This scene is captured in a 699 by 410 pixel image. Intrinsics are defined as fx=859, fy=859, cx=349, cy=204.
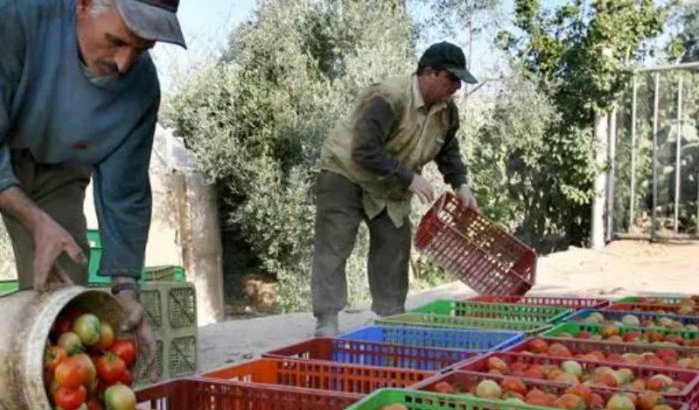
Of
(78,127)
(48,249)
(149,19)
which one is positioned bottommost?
(48,249)

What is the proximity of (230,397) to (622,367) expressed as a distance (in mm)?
1371

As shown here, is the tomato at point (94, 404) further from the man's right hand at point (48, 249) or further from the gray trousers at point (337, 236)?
the gray trousers at point (337, 236)

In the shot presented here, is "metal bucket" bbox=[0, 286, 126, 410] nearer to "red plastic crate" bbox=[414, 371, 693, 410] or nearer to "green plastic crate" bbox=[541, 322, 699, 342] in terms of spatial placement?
"red plastic crate" bbox=[414, 371, 693, 410]

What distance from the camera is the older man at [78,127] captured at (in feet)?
7.36

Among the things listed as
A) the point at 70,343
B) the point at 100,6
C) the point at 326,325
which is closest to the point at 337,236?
the point at 326,325

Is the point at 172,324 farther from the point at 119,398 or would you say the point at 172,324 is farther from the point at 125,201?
the point at 119,398

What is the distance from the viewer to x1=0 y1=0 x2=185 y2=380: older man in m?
2.24

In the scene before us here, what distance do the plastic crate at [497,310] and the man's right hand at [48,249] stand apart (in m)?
2.37

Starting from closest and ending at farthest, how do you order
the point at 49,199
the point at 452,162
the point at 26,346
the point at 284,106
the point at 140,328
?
1. the point at 26,346
2. the point at 140,328
3. the point at 49,199
4. the point at 452,162
5. the point at 284,106

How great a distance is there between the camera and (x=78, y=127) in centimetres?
266

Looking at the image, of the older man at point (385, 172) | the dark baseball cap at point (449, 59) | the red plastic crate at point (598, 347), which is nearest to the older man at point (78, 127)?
the red plastic crate at point (598, 347)

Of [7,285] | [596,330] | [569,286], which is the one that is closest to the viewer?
[596,330]

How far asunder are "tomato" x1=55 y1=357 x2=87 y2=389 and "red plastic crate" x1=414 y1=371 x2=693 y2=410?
1.07 m

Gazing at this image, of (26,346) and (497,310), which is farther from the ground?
(26,346)
